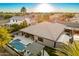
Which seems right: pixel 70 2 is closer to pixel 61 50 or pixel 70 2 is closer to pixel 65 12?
pixel 65 12

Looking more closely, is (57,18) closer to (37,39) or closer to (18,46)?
(37,39)

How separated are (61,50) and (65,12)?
390mm

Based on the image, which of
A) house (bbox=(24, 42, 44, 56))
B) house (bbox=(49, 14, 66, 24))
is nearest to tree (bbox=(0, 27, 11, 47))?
house (bbox=(24, 42, 44, 56))

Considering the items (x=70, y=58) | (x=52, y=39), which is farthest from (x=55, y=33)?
(x=70, y=58)

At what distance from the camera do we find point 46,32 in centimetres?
179

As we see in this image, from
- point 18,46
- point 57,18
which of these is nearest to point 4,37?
point 18,46

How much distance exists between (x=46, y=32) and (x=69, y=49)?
28 cm

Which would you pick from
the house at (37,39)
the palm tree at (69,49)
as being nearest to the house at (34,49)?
the house at (37,39)

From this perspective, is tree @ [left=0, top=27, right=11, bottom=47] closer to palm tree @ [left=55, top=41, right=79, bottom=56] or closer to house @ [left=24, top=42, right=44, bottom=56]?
house @ [left=24, top=42, right=44, bottom=56]

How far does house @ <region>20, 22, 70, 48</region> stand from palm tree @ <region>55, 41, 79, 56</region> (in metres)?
0.07

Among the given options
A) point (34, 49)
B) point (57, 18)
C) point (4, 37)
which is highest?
point (57, 18)

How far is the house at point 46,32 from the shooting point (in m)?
1.76

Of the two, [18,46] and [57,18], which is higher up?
[57,18]

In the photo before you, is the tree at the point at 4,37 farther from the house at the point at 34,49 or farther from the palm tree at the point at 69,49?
the palm tree at the point at 69,49
